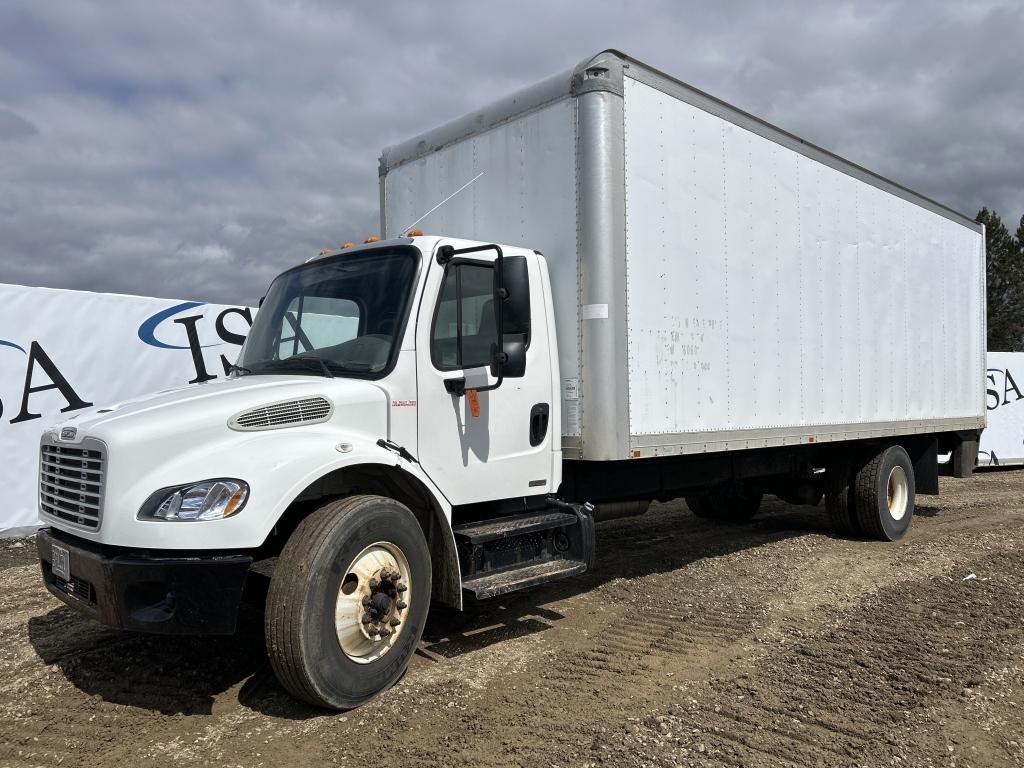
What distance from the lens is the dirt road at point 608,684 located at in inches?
147

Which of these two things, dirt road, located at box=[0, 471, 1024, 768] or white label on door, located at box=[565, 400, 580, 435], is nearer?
dirt road, located at box=[0, 471, 1024, 768]

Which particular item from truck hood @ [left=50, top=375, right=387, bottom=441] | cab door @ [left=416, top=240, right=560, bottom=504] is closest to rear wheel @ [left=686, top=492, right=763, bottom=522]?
cab door @ [left=416, top=240, right=560, bottom=504]

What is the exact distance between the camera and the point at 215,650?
507cm

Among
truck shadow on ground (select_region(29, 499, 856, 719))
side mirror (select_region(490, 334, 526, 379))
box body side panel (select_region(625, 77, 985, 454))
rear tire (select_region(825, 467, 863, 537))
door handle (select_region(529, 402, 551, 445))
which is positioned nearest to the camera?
truck shadow on ground (select_region(29, 499, 856, 719))

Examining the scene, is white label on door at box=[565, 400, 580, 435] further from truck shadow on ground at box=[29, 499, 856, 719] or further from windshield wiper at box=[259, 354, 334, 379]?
windshield wiper at box=[259, 354, 334, 379]

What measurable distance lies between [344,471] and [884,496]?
665 centimetres

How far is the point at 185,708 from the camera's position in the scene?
13.9ft

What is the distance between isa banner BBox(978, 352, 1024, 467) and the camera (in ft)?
56.3

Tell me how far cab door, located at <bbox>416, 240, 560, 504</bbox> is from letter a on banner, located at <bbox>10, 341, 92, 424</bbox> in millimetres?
6783

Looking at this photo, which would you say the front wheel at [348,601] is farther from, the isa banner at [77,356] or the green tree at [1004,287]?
the green tree at [1004,287]

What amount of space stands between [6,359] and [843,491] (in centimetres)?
965

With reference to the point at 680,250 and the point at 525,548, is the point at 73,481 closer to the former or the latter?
the point at 525,548

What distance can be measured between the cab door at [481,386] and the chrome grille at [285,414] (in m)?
0.62

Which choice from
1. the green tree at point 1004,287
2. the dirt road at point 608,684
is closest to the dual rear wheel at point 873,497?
the dirt road at point 608,684
